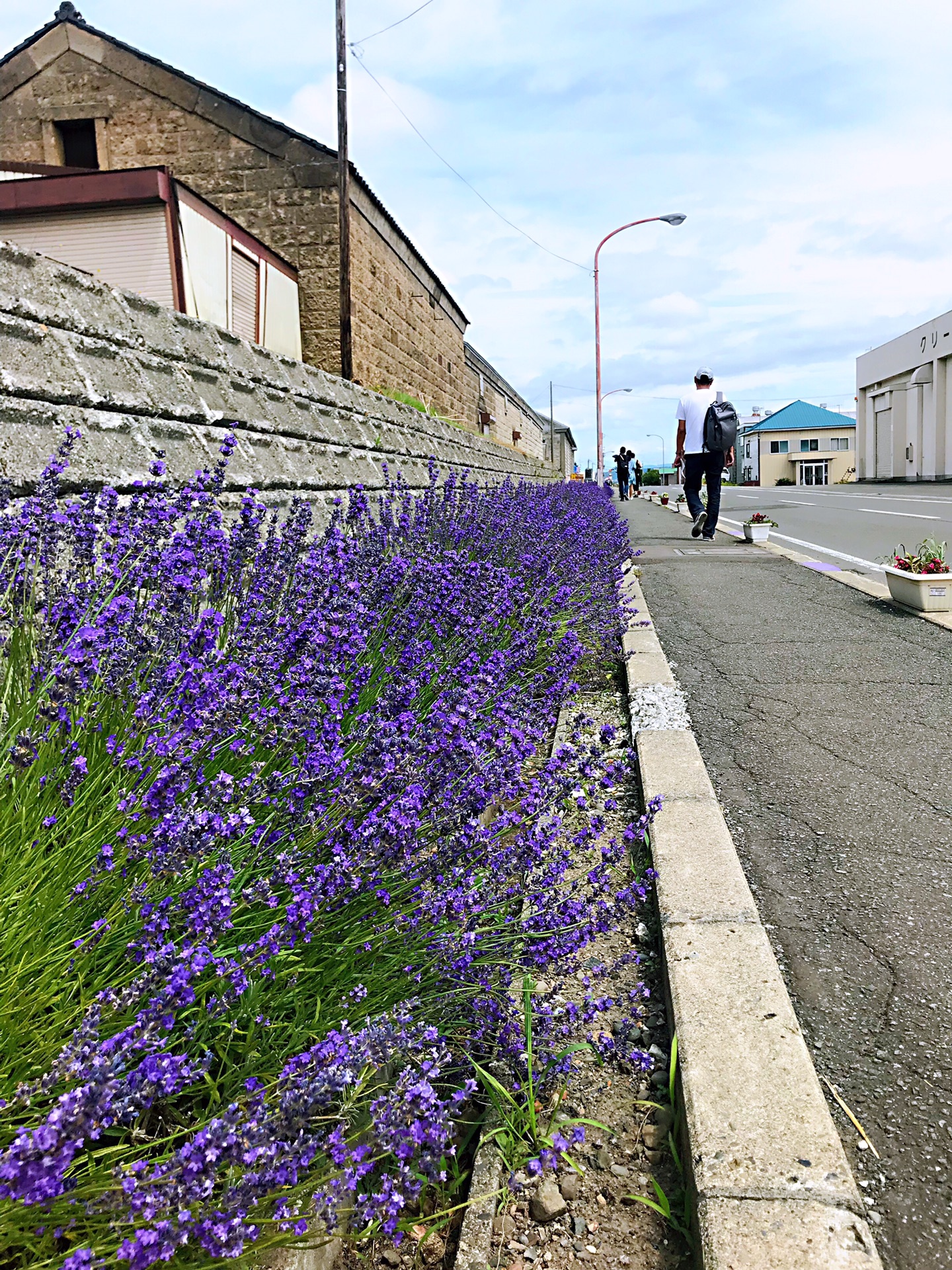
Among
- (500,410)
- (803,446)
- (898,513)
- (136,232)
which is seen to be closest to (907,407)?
(500,410)

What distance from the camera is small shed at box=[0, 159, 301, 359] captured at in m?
12.0

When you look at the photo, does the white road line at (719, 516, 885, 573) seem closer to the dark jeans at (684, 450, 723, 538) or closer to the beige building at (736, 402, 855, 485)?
the dark jeans at (684, 450, 723, 538)

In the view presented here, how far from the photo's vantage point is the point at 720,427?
1187cm

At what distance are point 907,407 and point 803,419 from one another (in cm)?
4238

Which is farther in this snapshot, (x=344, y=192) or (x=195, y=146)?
(x=195, y=146)

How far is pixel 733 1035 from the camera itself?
1.83 meters

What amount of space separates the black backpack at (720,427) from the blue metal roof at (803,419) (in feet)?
266

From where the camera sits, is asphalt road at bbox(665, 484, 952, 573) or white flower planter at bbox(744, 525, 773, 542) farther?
white flower planter at bbox(744, 525, 773, 542)

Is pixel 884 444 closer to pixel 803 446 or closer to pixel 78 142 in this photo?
pixel 803 446

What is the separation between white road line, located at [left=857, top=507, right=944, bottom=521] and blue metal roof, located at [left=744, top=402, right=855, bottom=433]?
7159cm

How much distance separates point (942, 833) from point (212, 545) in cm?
252

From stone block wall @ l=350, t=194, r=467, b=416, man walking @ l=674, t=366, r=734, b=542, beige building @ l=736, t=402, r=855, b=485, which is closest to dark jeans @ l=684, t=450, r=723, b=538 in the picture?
man walking @ l=674, t=366, r=734, b=542

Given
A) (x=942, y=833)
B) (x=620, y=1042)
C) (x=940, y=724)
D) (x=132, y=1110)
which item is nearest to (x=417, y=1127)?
(x=132, y=1110)

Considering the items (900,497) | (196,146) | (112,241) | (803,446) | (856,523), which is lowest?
(856,523)
